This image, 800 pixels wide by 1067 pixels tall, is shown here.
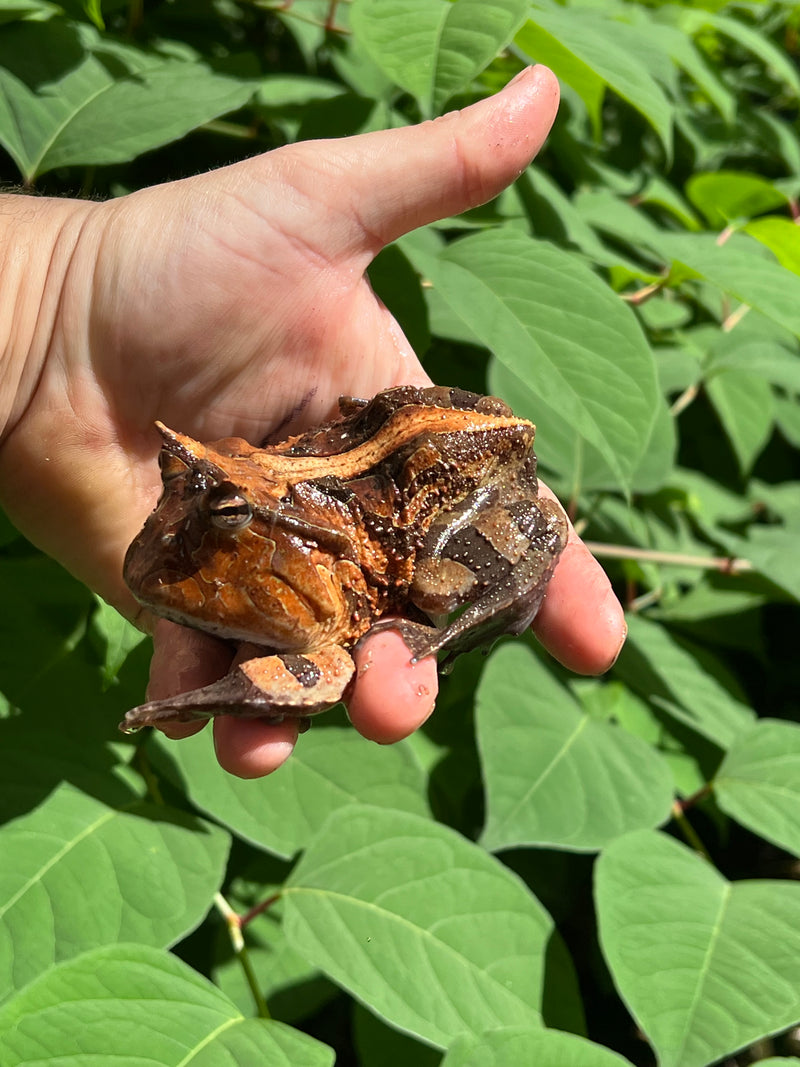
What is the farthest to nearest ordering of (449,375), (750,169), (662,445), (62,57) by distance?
(750,169) → (449,375) → (662,445) → (62,57)

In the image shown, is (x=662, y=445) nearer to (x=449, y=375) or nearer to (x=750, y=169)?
(x=449, y=375)

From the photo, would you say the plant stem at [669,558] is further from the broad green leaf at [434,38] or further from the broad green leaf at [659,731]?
the broad green leaf at [434,38]

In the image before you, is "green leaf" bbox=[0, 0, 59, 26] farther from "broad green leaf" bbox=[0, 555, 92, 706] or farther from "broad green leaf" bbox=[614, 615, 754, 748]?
"broad green leaf" bbox=[614, 615, 754, 748]

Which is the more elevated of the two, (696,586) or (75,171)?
(75,171)

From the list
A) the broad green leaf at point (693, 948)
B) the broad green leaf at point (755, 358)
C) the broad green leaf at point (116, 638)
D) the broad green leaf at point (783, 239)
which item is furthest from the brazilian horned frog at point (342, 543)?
the broad green leaf at point (783, 239)

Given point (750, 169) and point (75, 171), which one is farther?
point (750, 169)

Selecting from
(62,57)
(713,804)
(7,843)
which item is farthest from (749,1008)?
(62,57)

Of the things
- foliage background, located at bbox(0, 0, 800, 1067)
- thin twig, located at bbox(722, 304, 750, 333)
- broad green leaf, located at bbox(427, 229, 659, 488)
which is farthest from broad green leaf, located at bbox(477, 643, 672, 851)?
thin twig, located at bbox(722, 304, 750, 333)
